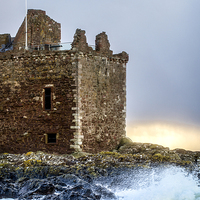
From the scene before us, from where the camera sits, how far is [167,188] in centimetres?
2102

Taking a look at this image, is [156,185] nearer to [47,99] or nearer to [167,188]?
[167,188]

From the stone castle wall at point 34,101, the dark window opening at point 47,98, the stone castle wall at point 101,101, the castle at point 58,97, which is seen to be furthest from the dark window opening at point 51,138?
the stone castle wall at point 101,101

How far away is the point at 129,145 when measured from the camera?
28.9 m

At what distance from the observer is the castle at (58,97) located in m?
27.3

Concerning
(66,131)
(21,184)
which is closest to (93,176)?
(21,184)

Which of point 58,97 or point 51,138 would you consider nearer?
point 58,97

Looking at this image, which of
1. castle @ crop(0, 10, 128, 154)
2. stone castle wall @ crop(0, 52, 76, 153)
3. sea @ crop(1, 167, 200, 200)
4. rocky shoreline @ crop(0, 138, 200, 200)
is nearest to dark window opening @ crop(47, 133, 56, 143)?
castle @ crop(0, 10, 128, 154)

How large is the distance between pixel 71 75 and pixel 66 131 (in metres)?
3.71

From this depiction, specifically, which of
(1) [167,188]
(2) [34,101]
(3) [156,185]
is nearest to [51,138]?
(2) [34,101]

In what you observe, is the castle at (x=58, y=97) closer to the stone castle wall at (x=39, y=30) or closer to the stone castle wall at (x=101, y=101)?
the stone castle wall at (x=101, y=101)

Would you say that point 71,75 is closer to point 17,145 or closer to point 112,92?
point 112,92

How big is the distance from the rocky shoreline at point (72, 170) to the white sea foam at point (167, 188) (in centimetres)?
63

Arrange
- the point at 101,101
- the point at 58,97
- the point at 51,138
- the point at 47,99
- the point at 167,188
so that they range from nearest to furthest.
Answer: the point at 167,188 < the point at 58,97 < the point at 51,138 < the point at 47,99 < the point at 101,101

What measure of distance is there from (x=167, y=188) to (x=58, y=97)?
33.2ft
